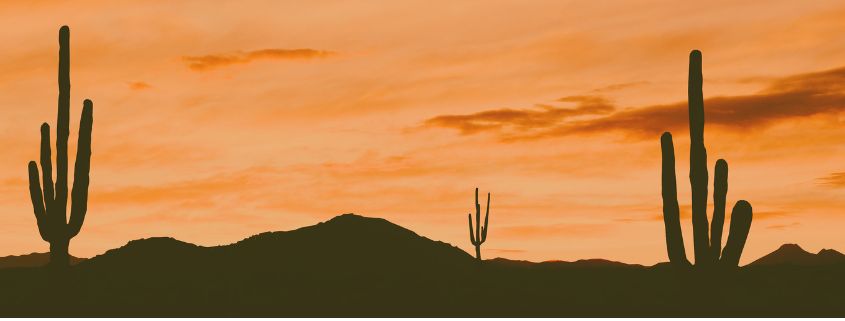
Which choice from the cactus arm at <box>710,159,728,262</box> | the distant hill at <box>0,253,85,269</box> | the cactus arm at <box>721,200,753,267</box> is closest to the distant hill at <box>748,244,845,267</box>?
the distant hill at <box>0,253,85,269</box>

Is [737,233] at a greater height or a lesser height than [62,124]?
lesser

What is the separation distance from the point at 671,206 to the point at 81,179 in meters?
13.8

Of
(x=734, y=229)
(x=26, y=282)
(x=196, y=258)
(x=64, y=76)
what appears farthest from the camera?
(x=196, y=258)

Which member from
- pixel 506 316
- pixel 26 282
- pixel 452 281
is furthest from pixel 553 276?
pixel 26 282

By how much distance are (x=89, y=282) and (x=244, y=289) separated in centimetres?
451

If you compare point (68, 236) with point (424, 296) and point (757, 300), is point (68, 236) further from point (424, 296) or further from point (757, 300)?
point (757, 300)

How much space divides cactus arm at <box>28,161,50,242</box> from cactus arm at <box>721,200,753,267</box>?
15.9m

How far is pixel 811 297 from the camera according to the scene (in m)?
32.8

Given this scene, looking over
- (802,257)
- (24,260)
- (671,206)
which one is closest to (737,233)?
(671,206)

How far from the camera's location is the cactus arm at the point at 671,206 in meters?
27.7

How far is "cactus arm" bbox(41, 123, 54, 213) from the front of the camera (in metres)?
28.6

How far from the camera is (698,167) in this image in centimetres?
2691

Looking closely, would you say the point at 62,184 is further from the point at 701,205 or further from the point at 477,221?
the point at 477,221

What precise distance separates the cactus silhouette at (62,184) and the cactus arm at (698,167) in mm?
14071
